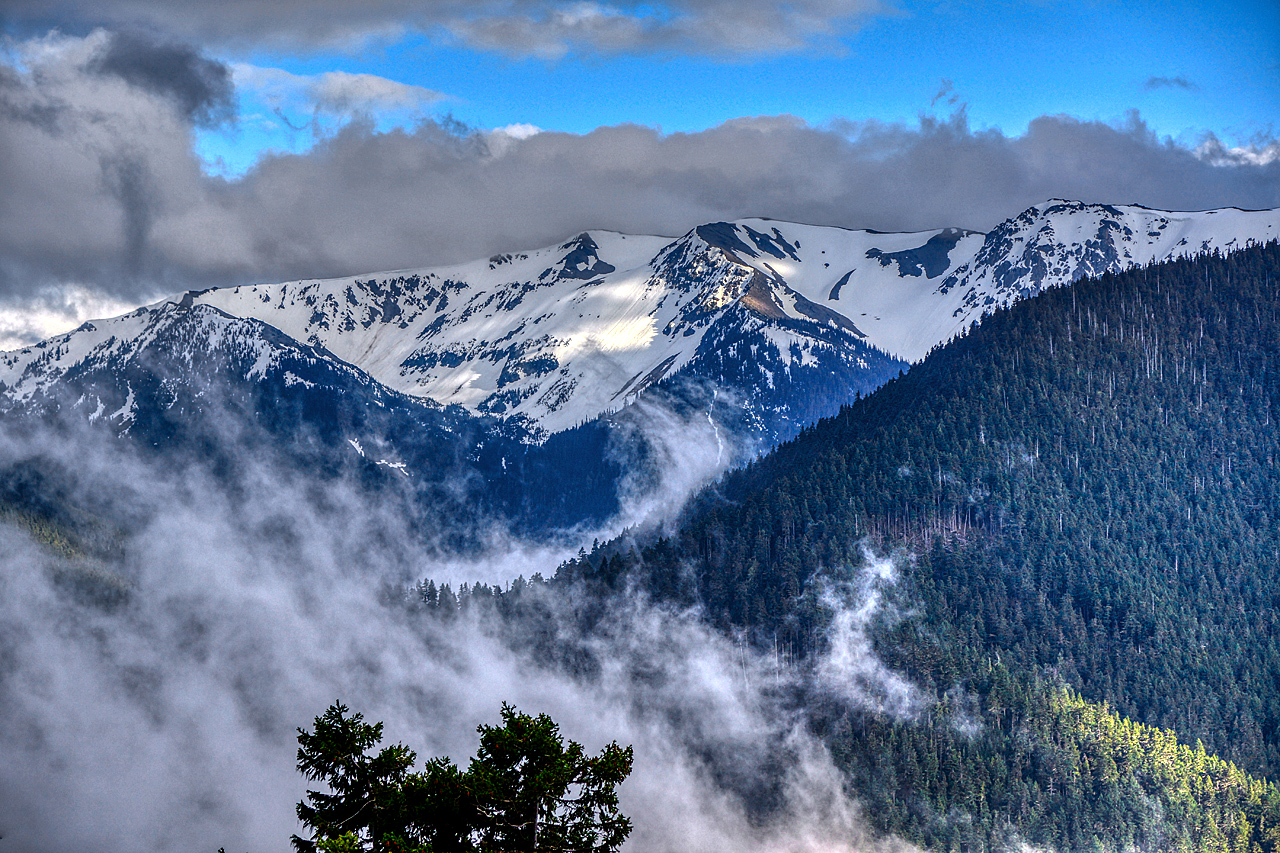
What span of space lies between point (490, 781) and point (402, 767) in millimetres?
4415

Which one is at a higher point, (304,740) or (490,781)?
(304,740)

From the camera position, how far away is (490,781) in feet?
153

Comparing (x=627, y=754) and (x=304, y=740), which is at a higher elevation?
(x=304, y=740)

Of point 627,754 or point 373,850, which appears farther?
point 627,754

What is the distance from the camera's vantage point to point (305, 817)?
48375mm

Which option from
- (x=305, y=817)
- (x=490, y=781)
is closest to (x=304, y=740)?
(x=305, y=817)

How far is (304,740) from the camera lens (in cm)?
4709

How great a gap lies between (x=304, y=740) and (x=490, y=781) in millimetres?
7307

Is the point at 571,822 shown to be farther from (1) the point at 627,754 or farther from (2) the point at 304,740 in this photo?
(2) the point at 304,740

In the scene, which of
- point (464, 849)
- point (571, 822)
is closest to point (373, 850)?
point (464, 849)

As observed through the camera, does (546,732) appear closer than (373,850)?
No

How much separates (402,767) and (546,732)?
19.7 ft

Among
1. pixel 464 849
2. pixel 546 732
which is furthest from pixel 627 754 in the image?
pixel 464 849

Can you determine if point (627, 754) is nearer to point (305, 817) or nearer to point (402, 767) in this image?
point (402, 767)
